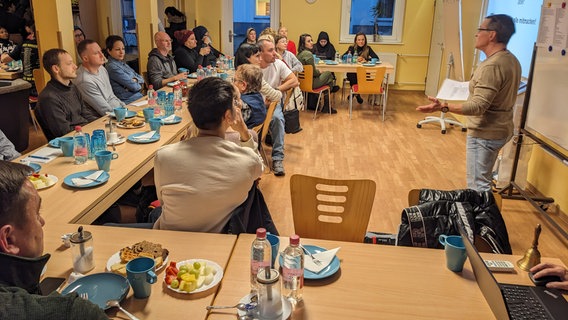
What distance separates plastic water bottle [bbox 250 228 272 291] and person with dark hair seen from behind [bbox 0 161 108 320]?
1.94 ft

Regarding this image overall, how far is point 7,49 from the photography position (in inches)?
260

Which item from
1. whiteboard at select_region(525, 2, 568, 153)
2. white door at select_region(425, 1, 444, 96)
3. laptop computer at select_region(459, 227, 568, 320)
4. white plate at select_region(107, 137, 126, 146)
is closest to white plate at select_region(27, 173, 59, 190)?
white plate at select_region(107, 137, 126, 146)

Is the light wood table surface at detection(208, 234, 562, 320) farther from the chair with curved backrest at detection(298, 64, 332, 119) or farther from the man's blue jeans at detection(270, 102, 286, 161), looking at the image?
the chair with curved backrest at detection(298, 64, 332, 119)

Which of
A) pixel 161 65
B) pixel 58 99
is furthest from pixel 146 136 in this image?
pixel 161 65

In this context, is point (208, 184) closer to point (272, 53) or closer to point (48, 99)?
point (48, 99)

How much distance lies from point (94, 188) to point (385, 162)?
3491mm

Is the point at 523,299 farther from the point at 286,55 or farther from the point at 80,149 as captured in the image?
the point at 286,55

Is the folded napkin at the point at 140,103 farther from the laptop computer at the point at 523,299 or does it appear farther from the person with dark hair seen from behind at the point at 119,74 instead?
the laptop computer at the point at 523,299

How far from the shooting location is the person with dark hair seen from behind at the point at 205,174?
194 centimetres

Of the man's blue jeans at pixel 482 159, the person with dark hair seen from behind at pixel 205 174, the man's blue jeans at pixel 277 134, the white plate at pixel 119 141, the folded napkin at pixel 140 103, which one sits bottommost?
the man's blue jeans at pixel 277 134

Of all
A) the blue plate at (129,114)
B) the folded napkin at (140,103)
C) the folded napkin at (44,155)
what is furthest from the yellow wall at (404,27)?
the folded napkin at (44,155)

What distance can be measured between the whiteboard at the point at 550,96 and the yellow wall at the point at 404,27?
5393mm

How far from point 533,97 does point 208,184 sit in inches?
123

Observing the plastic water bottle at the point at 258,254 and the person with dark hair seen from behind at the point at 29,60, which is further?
the person with dark hair seen from behind at the point at 29,60
